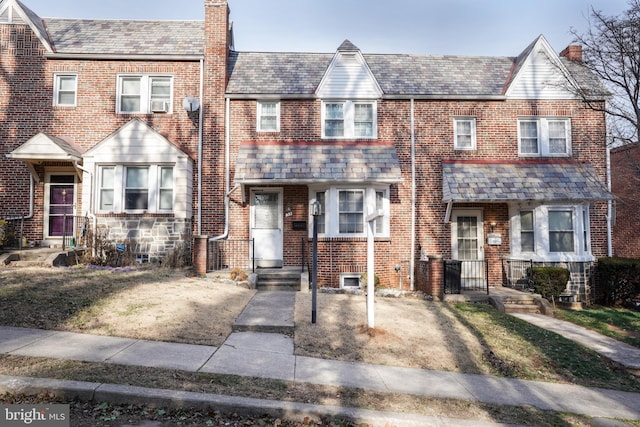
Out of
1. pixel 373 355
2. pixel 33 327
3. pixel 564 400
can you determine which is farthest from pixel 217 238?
pixel 564 400

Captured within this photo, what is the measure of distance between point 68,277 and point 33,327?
9.82 ft

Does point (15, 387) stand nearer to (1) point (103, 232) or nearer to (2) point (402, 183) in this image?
(1) point (103, 232)

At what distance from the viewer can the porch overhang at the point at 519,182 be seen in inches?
469

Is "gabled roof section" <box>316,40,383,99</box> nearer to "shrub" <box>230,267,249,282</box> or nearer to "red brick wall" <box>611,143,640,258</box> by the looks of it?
"shrub" <box>230,267,249,282</box>

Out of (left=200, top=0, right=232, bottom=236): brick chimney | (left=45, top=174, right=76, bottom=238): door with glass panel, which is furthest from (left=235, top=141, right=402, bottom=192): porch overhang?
(left=45, top=174, right=76, bottom=238): door with glass panel

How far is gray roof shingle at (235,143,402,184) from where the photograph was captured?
37.9 ft

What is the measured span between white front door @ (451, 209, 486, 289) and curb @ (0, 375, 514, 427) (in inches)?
364

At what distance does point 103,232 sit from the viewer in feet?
38.3

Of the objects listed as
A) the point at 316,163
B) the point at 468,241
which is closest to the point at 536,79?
the point at 468,241

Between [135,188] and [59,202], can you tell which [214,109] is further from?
[59,202]

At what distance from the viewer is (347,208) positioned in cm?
1212

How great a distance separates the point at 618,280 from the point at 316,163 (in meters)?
10.6

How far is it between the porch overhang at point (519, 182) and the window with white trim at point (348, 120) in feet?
9.98

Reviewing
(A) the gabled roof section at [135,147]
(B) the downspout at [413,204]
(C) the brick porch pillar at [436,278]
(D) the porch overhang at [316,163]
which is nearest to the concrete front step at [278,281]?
(D) the porch overhang at [316,163]
